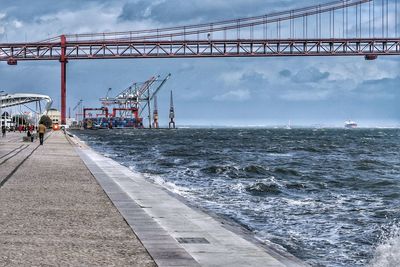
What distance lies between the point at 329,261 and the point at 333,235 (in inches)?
78.4

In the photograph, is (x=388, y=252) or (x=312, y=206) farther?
(x=312, y=206)

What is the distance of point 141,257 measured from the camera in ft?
19.9

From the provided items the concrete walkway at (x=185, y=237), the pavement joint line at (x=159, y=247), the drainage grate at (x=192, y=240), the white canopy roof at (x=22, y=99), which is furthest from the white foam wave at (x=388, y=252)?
the white canopy roof at (x=22, y=99)

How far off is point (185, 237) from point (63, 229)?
150cm

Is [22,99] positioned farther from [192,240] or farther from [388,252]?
[192,240]

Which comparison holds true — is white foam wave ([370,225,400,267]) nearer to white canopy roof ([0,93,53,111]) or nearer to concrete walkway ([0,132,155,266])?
concrete walkway ([0,132,155,266])

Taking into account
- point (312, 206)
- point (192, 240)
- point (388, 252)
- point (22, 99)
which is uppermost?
point (22, 99)

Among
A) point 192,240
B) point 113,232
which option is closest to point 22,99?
point 113,232

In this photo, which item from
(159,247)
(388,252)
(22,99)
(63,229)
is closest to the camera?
(159,247)

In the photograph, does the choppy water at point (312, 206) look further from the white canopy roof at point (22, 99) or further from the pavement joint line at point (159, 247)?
the white canopy roof at point (22, 99)

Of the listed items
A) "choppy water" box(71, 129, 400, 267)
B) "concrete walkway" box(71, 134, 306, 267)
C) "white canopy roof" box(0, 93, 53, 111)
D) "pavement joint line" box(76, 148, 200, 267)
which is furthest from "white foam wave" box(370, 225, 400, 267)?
"white canopy roof" box(0, 93, 53, 111)

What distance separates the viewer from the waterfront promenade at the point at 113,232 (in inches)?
237

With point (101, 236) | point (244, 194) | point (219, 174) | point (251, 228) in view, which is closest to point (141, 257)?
point (101, 236)

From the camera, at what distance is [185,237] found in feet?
23.9
